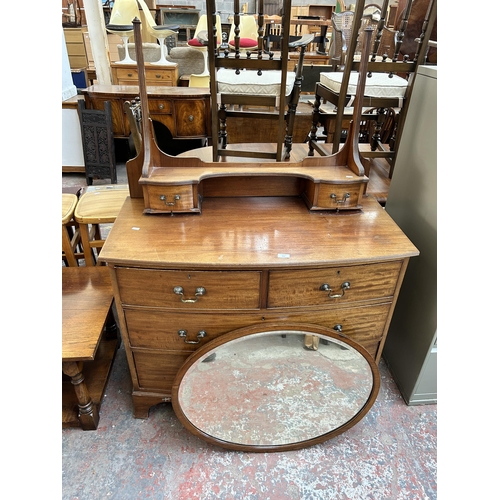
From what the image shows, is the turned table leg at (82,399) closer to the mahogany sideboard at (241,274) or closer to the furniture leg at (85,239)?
the mahogany sideboard at (241,274)

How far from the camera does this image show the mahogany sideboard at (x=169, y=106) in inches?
134

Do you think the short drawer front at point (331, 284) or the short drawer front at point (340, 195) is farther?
the short drawer front at point (340, 195)

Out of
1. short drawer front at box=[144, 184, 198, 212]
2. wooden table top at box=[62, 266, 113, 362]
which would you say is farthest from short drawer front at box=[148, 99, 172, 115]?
short drawer front at box=[144, 184, 198, 212]

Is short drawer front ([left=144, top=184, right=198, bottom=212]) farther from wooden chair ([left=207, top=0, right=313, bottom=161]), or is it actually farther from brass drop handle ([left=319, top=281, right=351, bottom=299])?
wooden chair ([left=207, top=0, right=313, bottom=161])

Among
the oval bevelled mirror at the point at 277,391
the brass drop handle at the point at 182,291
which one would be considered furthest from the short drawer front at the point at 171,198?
the oval bevelled mirror at the point at 277,391

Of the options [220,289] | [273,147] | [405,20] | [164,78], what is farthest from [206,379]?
[164,78]

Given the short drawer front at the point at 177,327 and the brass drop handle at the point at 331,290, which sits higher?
the brass drop handle at the point at 331,290

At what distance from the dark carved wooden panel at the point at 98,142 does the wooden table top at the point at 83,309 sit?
191 centimetres

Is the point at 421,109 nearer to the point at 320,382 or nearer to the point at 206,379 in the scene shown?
the point at 320,382

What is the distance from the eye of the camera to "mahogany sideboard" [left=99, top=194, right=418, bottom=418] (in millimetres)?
1153

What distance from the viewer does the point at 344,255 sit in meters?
1.17

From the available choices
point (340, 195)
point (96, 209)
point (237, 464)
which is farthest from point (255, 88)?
point (237, 464)

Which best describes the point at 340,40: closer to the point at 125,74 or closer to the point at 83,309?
the point at 125,74

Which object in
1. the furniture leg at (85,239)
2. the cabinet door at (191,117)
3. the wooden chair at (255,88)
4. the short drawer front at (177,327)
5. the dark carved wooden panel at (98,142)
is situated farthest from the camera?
the cabinet door at (191,117)
